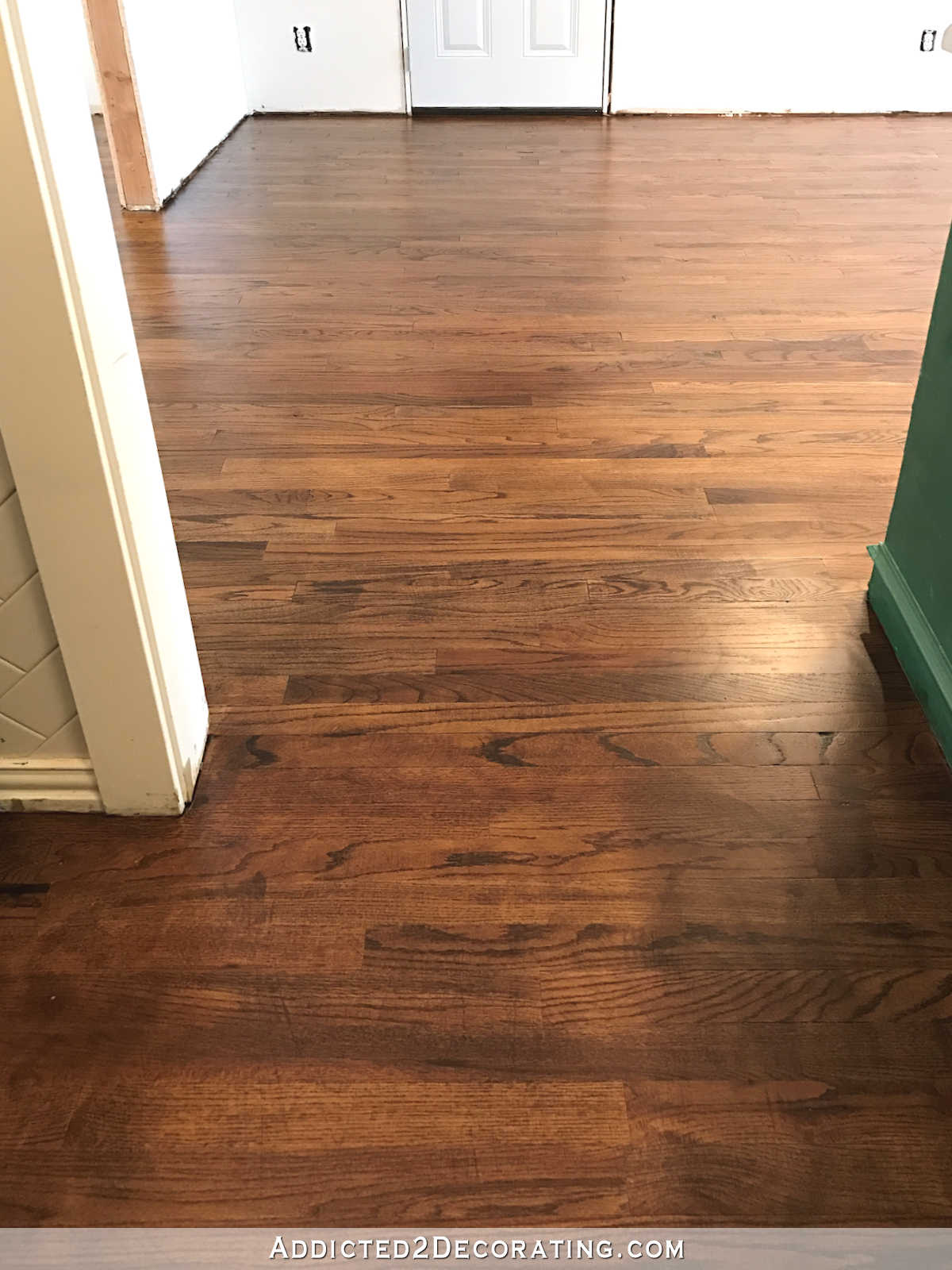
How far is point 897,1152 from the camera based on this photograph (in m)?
1.08

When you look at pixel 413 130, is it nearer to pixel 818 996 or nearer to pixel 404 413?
pixel 404 413

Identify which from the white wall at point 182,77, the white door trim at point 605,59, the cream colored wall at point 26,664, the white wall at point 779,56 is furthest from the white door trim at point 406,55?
the cream colored wall at point 26,664

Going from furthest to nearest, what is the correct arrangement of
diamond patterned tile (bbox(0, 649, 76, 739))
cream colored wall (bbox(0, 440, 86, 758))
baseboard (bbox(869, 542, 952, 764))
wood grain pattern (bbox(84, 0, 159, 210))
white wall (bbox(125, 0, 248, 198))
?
white wall (bbox(125, 0, 248, 198)) → wood grain pattern (bbox(84, 0, 159, 210)) → baseboard (bbox(869, 542, 952, 764)) → diamond patterned tile (bbox(0, 649, 76, 739)) → cream colored wall (bbox(0, 440, 86, 758))

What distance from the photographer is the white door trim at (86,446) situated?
1044mm

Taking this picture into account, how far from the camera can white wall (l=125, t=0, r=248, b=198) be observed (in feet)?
12.0

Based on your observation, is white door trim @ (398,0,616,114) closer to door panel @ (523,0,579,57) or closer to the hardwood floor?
door panel @ (523,0,579,57)

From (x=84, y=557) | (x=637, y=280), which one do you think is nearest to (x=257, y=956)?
(x=84, y=557)

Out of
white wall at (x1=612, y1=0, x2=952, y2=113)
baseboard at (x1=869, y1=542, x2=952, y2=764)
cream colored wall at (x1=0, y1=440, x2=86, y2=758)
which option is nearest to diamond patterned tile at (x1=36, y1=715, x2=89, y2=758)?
cream colored wall at (x1=0, y1=440, x2=86, y2=758)

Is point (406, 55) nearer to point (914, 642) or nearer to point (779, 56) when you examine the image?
point (779, 56)

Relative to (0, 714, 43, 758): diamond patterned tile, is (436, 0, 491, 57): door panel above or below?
above

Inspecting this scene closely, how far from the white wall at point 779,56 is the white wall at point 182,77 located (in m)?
1.73

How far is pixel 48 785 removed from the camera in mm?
1478

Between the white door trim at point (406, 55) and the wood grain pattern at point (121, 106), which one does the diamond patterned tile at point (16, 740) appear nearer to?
the wood grain pattern at point (121, 106)

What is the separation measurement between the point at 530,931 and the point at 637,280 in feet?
7.98
